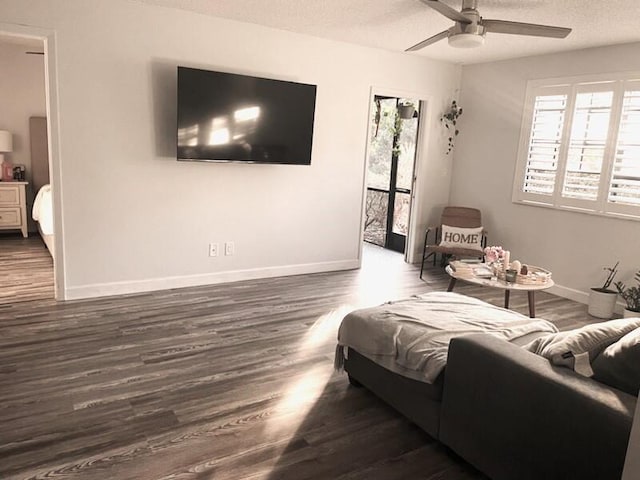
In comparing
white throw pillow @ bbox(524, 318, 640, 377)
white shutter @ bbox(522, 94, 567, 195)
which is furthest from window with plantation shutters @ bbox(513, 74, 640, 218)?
white throw pillow @ bbox(524, 318, 640, 377)

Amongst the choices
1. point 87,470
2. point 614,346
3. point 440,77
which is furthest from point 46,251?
point 614,346

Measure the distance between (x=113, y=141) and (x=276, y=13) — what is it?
1.82 metres

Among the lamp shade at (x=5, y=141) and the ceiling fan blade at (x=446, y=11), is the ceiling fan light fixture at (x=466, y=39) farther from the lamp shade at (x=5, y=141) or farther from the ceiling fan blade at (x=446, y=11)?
the lamp shade at (x=5, y=141)

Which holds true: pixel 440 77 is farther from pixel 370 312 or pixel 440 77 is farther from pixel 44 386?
pixel 44 386

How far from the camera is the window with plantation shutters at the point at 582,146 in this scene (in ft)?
15.1

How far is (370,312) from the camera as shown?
2879mm

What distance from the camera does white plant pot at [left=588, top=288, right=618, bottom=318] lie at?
4574 millimetres

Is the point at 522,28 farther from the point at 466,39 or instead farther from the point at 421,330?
the point at 421,330

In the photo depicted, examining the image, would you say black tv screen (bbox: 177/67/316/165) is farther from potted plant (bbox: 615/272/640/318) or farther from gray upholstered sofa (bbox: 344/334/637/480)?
potted plant (bbox: 615/272/640/318)

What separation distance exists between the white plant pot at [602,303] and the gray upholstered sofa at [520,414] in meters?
3.01

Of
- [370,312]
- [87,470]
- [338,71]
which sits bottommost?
[87,470]

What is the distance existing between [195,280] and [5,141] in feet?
13.3

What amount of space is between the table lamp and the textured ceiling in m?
3.98

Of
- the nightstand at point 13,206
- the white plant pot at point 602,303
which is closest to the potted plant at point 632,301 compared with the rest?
the white plant pot at point 602,303
